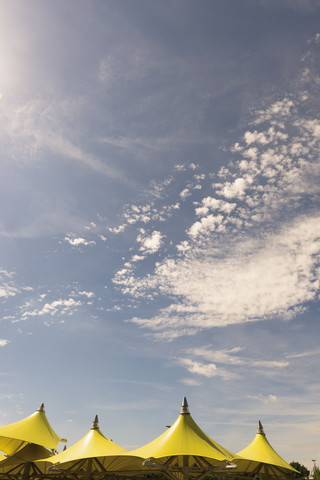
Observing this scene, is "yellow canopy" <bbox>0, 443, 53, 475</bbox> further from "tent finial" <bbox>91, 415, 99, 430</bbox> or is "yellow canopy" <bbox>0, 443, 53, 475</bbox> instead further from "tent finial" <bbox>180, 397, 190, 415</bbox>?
"tent finial" <bbox>180, 397, 190, 415</bbox>

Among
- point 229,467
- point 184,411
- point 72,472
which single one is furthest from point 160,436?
point 72,472

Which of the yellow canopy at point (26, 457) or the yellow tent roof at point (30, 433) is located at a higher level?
the yellow tent roof at point (30, 433)

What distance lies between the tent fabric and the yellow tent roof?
5959mm

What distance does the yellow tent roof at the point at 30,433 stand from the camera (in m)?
16.2

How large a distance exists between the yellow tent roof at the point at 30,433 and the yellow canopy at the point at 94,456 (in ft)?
6.60

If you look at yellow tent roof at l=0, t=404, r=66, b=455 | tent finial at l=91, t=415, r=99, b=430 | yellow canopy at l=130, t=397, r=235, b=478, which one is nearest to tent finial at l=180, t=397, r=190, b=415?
yellow canopy at l=130, t=397, r=235, b=478

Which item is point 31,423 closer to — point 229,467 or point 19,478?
point 19,478

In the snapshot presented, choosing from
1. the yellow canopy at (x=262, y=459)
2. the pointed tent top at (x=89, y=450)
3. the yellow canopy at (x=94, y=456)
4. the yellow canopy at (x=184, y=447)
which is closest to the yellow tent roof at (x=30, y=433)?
the yellow canopy at (x=94, y=456)

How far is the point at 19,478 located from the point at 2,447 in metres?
1.97

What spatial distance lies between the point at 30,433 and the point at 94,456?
5.41m

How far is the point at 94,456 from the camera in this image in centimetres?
1301

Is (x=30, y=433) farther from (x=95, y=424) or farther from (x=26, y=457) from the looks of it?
(x=95, y=424)

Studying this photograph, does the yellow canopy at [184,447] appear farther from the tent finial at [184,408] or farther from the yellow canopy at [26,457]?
the yellow canopy at [26,457]

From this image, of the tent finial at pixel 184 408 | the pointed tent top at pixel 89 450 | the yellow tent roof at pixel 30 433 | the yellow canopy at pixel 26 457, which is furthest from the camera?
the yellow canopy at pixel 26 457
